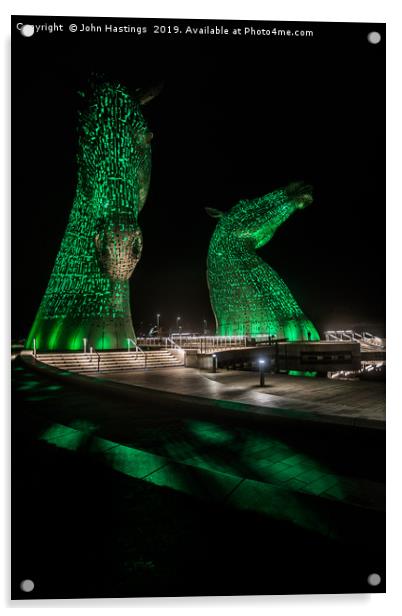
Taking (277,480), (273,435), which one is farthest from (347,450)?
(277,480)

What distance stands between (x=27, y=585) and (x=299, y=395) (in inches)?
251

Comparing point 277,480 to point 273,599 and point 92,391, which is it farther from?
point 92,391

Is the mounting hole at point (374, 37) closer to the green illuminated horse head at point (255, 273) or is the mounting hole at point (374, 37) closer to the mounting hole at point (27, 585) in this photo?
the mounting hole at point (27, 585)

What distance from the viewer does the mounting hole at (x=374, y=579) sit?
2.61m

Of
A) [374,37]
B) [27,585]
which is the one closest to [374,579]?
[27,585]

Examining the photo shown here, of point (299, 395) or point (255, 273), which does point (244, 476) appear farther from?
point (255, 273)

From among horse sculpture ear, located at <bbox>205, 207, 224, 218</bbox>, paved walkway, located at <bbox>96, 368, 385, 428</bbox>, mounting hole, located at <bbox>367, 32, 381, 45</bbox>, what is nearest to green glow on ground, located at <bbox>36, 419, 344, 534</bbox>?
paved walkway, located at <bbox>96, 368, 385, 428</bbox>

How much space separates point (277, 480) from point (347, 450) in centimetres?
143

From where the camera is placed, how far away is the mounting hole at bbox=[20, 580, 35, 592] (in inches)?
102

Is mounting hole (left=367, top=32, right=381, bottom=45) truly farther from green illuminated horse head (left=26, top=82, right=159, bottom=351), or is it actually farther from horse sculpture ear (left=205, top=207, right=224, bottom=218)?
horse sculpture ear (left=205, top=207, right=224, bottom=218)

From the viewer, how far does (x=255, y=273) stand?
2969cm

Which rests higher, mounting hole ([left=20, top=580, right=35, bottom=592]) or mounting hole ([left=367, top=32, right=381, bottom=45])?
mounting hole ([left=367, top=32, right=381, bottom=45])

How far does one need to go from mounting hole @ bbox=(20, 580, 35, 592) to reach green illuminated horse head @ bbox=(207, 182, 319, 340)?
27.2 m

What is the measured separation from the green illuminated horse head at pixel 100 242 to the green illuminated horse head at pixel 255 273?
12476 mm
